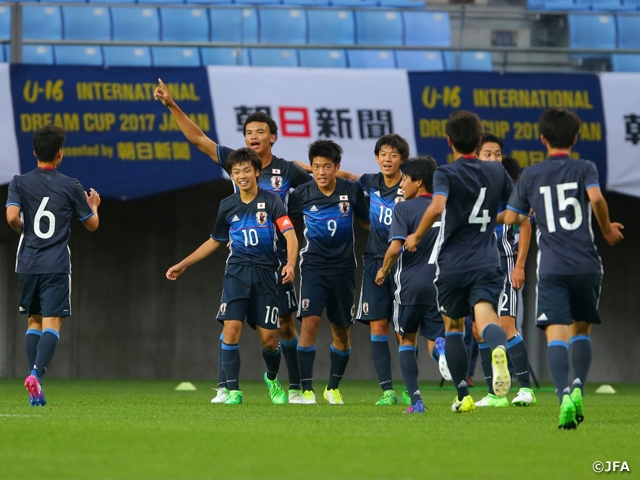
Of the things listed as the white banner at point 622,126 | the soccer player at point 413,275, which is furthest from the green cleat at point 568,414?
the white banner at point 622,126

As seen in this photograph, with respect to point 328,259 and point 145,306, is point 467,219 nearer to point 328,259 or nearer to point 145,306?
point 328,259

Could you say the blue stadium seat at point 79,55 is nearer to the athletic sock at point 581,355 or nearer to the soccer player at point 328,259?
the soccer player at point 328,259

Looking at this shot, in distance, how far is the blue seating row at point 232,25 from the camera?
1507 cm

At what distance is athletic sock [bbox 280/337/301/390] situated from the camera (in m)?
8.88

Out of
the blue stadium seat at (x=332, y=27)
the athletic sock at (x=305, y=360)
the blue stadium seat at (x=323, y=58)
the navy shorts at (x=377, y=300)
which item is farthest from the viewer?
the blue stadium seat at (x=332, y=27)

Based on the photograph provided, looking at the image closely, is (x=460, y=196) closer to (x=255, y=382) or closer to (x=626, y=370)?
(x=255, y=382)

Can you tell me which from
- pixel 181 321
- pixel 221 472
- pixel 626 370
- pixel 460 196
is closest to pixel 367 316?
pixel 460 196

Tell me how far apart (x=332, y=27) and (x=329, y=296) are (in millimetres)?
8378

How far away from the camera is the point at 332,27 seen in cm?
1639

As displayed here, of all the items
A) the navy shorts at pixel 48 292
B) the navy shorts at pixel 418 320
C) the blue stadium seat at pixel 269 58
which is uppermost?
the blue stadium seat at pixel 269 58

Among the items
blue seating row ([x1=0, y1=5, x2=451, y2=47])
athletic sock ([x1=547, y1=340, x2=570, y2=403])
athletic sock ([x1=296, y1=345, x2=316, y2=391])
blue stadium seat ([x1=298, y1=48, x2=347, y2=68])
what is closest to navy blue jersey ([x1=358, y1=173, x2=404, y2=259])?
athletic sock ([x1=296, y1=345, x2=316, y2=391])

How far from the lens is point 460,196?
667 cm

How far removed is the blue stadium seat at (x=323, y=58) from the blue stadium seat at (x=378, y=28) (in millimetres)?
1661

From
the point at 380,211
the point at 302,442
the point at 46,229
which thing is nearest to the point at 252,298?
the point at 380,211
